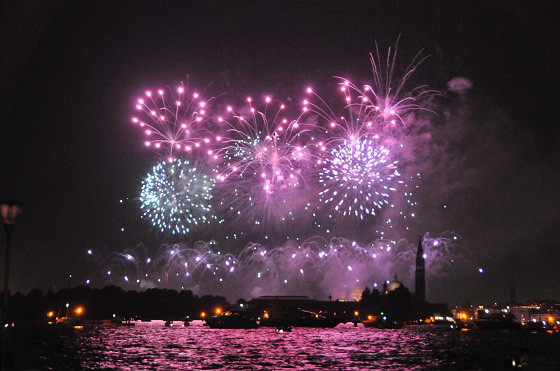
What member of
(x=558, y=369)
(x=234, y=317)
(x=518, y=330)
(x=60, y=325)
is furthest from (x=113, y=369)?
(x=518, y=330)

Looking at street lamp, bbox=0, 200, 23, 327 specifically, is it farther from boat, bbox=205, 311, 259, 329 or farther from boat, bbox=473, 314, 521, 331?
boat, bbox=473, 314, 521, 331

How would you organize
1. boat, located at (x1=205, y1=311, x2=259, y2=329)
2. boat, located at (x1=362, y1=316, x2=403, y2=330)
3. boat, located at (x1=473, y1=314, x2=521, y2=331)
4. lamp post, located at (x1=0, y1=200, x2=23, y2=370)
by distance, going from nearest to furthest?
lamp post, located at (x1=0, y1=200, x2=23, y2=370), boat, located at (x1=205, y1=311, x2=259, y2=329), boat, located at (x1=362, y1=316, x2=403, y2=330), boat, located at (x1=473, y1=314, x2=521, y2=331)

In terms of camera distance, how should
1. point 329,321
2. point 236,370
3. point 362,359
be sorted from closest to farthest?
point 236,370, point 362,359, point 329,321

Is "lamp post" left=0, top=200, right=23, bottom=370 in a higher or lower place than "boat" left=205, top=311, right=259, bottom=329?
higher

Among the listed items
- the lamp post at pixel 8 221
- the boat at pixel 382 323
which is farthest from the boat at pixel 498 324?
the lamp post at pixel 8 221

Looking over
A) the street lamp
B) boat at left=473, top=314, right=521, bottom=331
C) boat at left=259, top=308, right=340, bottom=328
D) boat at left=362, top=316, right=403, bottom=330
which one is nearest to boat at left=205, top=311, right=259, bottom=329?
boat at left=259, top=308, right=340, bottom=328

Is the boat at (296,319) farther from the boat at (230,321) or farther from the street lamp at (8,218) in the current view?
the street lamp at (8,218)

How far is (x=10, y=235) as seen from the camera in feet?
70.8

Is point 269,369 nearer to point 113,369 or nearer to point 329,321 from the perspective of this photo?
point 113,369

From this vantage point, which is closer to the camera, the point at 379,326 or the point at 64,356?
the point at 64,356

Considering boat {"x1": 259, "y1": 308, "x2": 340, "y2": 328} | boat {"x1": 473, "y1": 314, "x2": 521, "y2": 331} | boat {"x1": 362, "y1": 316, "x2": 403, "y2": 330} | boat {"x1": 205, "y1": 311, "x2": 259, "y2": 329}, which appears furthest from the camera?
boat {"x1": 473, "y1": 314, "x2": 521, "y2": 331}

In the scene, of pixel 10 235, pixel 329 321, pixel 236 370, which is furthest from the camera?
pixel 329 321

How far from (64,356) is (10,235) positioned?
31611 mm

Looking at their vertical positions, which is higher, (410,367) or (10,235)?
(10,235)
